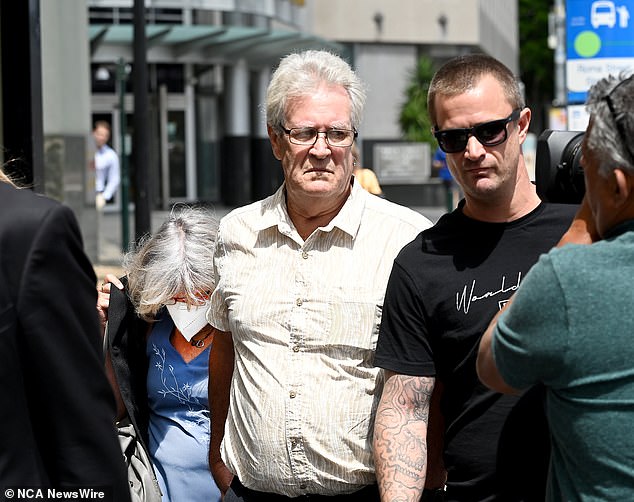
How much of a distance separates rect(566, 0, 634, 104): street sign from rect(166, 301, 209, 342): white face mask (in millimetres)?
6746

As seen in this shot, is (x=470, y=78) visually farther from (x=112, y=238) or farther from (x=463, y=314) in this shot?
(x=112, y=238)

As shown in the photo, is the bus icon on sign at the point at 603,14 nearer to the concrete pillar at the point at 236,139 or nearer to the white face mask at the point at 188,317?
the white face mask at the point at 188,317

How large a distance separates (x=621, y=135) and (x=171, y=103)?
30.6 m

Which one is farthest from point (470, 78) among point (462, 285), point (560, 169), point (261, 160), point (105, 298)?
point (261, 160)

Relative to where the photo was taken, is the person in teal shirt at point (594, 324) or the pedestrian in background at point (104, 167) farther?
the pedestrian in background at point (104, 167)

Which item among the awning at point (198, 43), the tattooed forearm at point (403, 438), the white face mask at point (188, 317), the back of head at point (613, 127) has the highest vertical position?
the awning at point (198, 43)

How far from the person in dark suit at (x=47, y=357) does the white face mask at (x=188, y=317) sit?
5.73 ft

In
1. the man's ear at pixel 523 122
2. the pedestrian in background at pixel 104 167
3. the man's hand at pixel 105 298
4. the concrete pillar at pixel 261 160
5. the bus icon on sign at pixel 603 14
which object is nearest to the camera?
the man's ear at pixel 523 122

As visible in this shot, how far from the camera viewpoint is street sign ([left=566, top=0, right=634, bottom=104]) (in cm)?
986

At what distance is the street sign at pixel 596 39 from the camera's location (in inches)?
388

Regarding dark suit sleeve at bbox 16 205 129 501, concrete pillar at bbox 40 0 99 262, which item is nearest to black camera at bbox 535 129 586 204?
dark suit sleeve at bbox 16 205 129 501

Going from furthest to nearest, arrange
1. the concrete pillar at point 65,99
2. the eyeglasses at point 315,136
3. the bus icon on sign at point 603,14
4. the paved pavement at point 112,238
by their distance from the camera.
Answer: the paved pavement at point 112,238 → the concrete pillar at point 65,99 → the bus icon on sign at point 603,14 → the eyeglasses at point 315,136

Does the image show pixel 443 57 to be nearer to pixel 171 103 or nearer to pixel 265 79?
pixel 265 79

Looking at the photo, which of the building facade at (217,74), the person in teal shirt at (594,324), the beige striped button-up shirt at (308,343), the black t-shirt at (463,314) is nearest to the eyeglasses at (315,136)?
the beige striped button-up shirt at (308,343)
